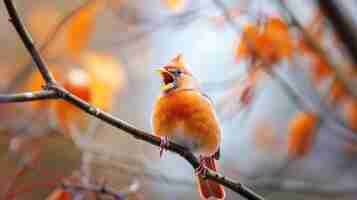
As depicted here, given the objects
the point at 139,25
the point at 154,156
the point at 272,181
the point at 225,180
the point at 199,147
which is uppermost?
the point at 154,156

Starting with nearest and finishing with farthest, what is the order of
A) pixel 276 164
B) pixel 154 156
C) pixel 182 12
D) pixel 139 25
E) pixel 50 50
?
1. pixel 182 12
2. pixel 139 25
3. pixel 50 50
4. pixel 154 156
5. pixel 276 164

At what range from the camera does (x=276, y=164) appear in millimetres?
3252

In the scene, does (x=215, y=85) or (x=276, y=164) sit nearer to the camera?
(x=215, y=85)

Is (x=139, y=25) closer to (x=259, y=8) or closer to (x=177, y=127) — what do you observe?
(x=259, y=8)

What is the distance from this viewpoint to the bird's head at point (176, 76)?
115 cm

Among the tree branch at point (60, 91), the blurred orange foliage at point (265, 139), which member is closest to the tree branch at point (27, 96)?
the tree branch at point (60, 91)

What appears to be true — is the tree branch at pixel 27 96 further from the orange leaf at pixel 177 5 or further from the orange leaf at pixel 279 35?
the orange leaf at pixel 279 35

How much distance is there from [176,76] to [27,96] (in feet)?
1.08

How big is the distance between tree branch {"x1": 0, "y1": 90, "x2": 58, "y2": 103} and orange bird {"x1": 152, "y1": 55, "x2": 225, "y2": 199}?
286 millimetres

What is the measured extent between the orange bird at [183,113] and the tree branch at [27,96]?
0.29m

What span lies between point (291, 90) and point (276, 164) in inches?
67.6

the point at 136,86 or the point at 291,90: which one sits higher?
the point at 136,86

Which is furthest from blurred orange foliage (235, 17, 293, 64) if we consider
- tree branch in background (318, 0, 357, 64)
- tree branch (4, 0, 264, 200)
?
tree branch (4, 0, 264, 200)

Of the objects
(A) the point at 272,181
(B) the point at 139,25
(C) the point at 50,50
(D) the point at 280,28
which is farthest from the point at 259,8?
(C) the point at 50,50
